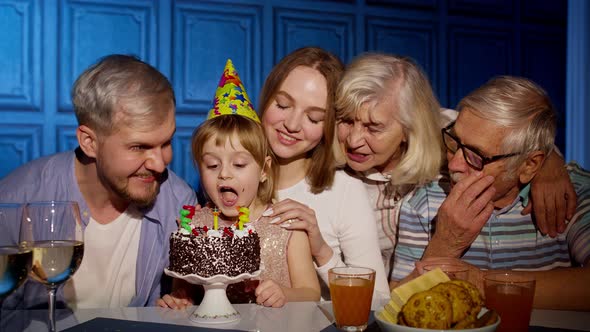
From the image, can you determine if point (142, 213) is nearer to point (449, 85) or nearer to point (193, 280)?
point (193, 280)

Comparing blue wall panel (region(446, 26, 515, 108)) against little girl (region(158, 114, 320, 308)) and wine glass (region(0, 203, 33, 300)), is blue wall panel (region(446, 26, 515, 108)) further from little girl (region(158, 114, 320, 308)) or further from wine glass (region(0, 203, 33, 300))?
wine glass (region(0, 203, 33, 300))

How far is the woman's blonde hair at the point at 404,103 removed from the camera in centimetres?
259

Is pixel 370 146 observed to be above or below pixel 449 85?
below

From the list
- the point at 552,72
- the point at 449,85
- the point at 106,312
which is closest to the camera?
the point at 106,312

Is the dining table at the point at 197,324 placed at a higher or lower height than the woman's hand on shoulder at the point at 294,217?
lower

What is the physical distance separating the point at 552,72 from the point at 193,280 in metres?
4.40

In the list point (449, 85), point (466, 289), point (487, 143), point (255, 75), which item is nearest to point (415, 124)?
point (487, 143)

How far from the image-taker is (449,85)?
4852 millimetres

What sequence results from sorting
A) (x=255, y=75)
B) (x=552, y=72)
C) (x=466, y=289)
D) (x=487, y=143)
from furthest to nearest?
(x=552, y=72) → (x=255, y=75) → (x=487, y=143) → (x=466, y=289)

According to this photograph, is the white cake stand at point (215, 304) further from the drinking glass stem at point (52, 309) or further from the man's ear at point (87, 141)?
the man's ear at point (87, 141)

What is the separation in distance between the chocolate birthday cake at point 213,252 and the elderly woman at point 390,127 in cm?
98

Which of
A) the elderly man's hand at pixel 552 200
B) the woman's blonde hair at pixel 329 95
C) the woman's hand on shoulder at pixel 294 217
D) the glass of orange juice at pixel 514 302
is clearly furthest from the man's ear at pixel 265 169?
the glass of orange juice at pixel 514 302

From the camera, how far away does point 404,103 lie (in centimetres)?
264

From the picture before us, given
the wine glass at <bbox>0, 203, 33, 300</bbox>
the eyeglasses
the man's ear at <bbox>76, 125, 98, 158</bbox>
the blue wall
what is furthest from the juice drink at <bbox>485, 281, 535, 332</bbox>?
the blue wall
